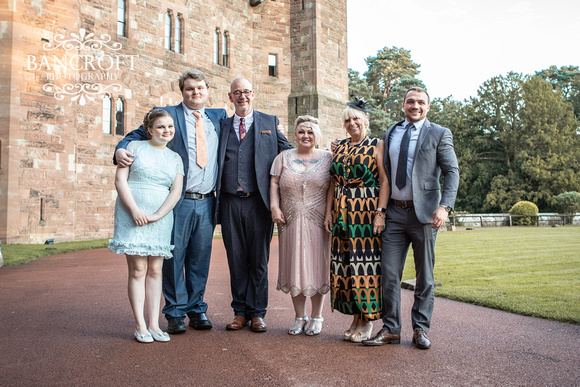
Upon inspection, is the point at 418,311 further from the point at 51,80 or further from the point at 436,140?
the point at 51,80

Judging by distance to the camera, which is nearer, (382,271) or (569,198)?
(382,271)

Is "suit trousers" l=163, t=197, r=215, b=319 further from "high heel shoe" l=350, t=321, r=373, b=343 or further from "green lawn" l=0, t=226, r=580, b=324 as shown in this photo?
"green lawn" l=0, t=226, r=580, b=324

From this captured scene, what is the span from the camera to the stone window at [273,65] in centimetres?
2212

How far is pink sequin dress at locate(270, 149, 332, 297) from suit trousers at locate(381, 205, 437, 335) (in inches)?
24.2

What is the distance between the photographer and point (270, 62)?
72.7ft

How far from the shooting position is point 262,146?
472cm

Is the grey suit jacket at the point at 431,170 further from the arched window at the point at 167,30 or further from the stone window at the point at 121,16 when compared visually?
the arched window at the point at 167,30

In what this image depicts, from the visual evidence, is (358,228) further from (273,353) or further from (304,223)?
(273,353)

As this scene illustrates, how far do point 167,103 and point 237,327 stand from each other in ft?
47.6

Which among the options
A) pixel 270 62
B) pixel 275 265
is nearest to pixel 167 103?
pixel 270 62

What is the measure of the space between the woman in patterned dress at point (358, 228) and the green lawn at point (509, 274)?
236 cm

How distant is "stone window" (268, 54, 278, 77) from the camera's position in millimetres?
22125

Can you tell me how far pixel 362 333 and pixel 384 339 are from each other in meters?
0.22

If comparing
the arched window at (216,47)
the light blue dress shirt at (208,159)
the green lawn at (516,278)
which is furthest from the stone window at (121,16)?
the light blue dress shirt at (208,159)
